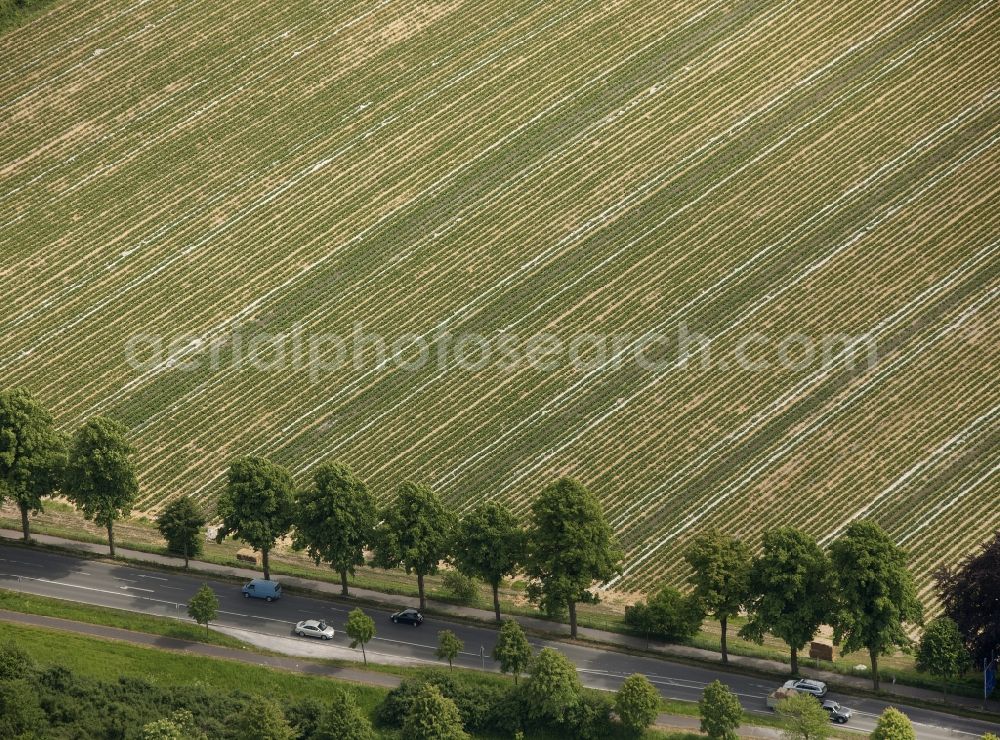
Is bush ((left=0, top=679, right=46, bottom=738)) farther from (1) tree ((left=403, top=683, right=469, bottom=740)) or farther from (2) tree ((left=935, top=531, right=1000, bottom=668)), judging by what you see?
(2) tree ((left=935, top=531, right=1000, bottom=668))

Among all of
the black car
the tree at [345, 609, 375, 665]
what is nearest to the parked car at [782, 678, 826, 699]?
the black car

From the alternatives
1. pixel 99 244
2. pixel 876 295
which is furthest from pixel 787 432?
pixel 99 244

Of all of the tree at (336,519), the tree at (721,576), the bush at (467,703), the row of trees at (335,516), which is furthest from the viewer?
the tree at (336,519)

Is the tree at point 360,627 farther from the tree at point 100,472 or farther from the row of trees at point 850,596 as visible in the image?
the row of trees at point 850,596

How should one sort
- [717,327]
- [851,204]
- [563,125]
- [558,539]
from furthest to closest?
[563,125]
[851,204]
[717,327]
[558,539]

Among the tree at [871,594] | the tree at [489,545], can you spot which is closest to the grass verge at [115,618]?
the tree at [489,545]

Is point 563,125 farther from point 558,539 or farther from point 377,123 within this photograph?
point 558,539
